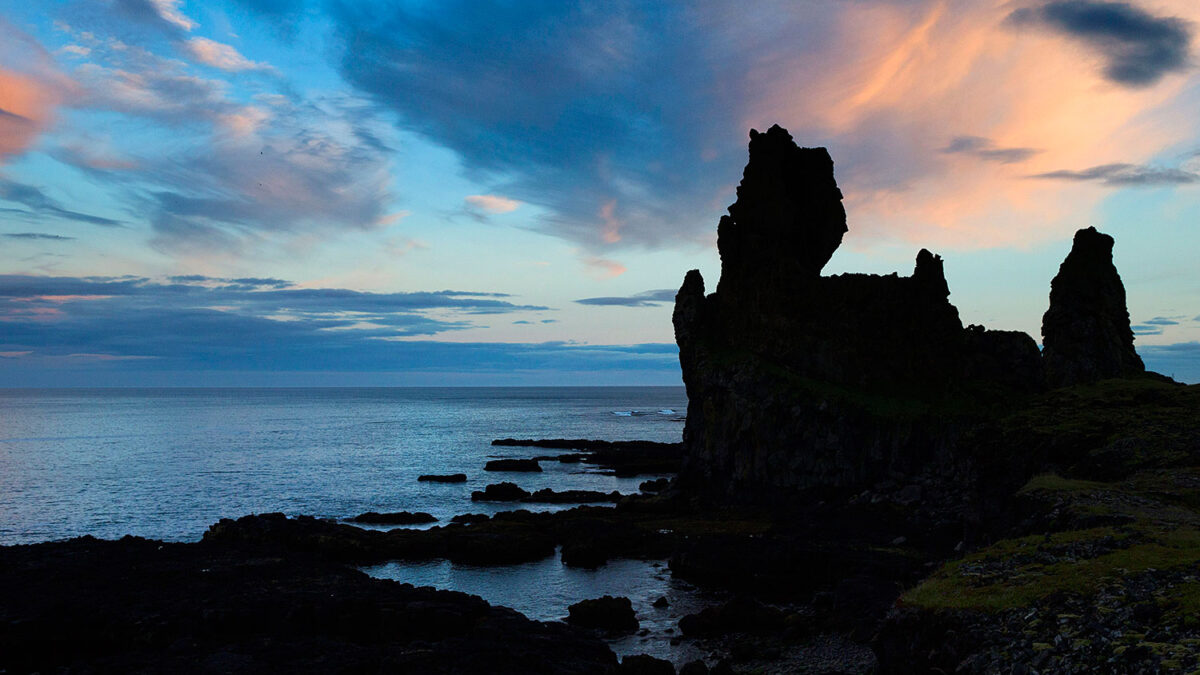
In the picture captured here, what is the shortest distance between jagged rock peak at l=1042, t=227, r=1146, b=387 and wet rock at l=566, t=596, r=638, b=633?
5129 centimetres

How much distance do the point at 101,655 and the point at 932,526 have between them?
51975 millimetres

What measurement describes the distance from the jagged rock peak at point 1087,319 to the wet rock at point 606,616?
168 ft

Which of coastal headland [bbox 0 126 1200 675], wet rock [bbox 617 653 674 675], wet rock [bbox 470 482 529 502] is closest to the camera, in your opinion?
coastal headland [bbox 0 126 1200 675]

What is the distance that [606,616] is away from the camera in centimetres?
3712

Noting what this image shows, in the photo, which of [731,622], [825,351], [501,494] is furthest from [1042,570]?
[501,494]

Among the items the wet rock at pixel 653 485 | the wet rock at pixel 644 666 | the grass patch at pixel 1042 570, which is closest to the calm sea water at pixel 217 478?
the wet rock at pixel 653 485

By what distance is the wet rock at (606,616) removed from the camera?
36844 millimetres

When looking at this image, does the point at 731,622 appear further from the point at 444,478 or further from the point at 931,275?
the point at 444,478

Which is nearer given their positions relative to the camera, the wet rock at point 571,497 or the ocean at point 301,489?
the ocean at point 301,489

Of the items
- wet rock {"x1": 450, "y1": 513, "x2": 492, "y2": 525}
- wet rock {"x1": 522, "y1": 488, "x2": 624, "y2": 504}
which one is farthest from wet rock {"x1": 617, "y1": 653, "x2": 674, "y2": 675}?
wet rock {"x1": 522, "y1": 488, "x2": 624, "y2": 504}

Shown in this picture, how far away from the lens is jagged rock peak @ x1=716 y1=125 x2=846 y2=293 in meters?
80.5

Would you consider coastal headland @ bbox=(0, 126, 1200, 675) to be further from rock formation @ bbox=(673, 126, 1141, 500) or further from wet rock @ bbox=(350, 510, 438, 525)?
wet rock @ bbox=(350, 510, 438, 525)

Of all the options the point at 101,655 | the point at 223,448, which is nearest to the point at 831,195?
the point at 101,655

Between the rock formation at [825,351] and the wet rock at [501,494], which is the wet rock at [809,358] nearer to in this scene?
the rock formation at [825,351]
